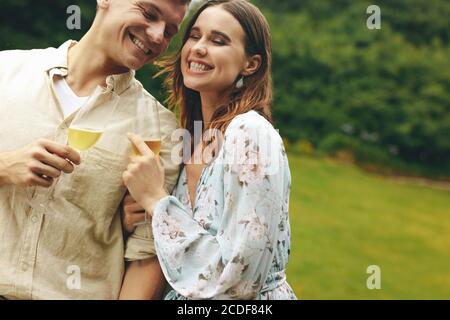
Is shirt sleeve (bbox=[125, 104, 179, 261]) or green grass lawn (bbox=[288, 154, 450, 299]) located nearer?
shirt sleeve (bbox=[125, 104, 179, 261])

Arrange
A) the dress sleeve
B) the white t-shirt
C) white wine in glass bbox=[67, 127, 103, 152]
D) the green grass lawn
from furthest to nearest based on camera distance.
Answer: the green grass lawn, the white t-shirt, white wine in glass bbox=[67, 127, 103, 152], the dress sleeve

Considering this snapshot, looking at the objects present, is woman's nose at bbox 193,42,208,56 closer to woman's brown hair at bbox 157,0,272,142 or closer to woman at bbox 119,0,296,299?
woman at bbox 119,0,296,299

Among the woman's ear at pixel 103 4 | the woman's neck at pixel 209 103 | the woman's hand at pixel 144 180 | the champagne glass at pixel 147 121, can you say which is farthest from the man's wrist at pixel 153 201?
the woman's ear at pixel 103 4

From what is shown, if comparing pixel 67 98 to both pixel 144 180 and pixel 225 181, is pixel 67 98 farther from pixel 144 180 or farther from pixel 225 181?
pixel 225 181

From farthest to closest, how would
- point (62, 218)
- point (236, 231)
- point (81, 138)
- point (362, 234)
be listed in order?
point (362, 234) → point (62, 218) → point (81, 138) → point (236, 231)

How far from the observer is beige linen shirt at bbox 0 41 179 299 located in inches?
94.8

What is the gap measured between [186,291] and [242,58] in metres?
0.84

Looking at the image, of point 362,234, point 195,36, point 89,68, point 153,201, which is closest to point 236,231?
point 153,201

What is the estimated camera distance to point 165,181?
2.55 m

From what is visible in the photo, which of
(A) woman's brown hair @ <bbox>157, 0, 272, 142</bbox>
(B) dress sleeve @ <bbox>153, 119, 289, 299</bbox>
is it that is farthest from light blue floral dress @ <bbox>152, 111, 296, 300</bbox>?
(A) woman's brown hair @ <bbox>157, 0, 272, 142</bbox>

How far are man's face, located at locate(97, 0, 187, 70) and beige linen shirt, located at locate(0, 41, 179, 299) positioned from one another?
173mm

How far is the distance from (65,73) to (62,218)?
0.54m

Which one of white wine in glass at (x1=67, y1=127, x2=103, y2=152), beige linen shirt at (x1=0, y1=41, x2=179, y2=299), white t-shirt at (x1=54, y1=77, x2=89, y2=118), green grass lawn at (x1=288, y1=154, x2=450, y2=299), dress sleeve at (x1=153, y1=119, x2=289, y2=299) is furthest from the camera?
green grass lawn at (x1=288, y1=154, x2=450, y2=299)

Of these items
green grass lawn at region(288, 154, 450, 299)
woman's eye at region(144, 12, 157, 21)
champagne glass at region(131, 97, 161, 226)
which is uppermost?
woman's eye at region(144, 12, 157, 21)
